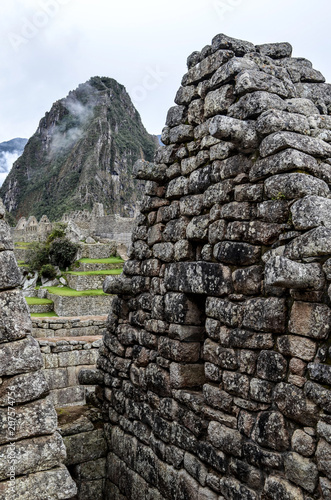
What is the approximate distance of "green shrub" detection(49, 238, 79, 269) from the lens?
103 ft

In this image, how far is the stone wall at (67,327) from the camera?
14.9 meters

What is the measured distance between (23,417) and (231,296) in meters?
1.88

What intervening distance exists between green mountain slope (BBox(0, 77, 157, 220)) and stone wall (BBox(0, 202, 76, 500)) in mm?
118539

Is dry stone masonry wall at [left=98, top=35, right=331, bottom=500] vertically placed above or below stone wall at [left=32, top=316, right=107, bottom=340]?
above

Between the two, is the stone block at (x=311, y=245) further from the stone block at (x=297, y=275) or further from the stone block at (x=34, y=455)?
the stone block at (x=34, y=455)

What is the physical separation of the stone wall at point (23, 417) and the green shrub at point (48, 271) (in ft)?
92.2

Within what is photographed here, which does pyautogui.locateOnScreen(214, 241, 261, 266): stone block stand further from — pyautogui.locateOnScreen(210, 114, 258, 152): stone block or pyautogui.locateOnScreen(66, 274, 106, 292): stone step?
pyautogui.locateOnScreen(66, 274, 106, 292): stone step

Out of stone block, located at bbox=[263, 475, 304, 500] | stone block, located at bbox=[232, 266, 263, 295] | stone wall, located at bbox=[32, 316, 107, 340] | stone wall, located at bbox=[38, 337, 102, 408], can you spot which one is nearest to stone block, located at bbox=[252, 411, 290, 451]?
stone block, located at bbox=[263, 475, 304, 500]

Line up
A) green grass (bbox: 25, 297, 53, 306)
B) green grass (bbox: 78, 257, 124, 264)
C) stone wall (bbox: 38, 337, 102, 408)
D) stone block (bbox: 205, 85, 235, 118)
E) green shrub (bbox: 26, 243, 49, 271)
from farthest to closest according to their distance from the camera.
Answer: green shrub (bbox: 26, 243, 49, 271) < green grass (bbox: 78, 257, 124, 264) < green grass (bbox: 25, 297, 53, 306) < stone wall (bbox: 38, 337, 102, 408) < stone block (bbox: 205, 85, 235, 118)

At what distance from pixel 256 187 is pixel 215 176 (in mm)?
597

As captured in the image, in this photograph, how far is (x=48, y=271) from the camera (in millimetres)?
30438

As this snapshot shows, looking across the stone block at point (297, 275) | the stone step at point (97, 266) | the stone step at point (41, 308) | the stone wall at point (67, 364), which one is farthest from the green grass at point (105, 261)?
the stone block at point (297, 275)

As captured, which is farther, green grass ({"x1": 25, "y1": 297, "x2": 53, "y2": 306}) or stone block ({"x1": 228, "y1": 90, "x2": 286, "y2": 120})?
green grass ({"x1": 25, "y1": 297, "x2": 53, "y2": 306})

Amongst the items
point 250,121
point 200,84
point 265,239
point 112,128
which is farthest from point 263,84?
point 112,128
